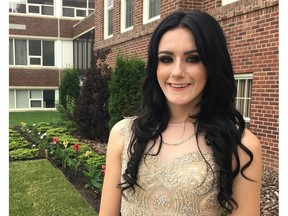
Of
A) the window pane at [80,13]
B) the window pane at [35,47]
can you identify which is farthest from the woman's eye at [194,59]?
the window pane at [80,13]

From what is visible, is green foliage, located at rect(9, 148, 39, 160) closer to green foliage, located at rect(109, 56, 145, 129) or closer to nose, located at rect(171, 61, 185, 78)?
green foliage, located at rect(109, 56, 145, 129)

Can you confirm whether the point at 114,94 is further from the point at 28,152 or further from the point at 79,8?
the point at 79,8

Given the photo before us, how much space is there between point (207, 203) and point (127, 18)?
9.65 metres

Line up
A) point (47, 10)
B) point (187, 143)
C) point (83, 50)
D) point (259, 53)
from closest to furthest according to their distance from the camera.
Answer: point (187, 143) < point (259, 53) < point (83, 50) < point (47, 10)

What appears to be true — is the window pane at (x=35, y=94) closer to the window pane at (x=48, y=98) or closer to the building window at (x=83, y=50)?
the window pane at (x=48, y=98)

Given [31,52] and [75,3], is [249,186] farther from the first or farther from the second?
[75,3]

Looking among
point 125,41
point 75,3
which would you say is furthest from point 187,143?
point 75,3

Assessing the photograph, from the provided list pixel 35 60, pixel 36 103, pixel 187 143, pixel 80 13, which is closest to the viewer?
pixel 187 143

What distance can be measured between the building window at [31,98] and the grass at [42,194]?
15.9 m

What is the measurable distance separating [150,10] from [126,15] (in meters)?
1.78

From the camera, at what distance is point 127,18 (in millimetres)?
10516

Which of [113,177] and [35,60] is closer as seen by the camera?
[113,177]

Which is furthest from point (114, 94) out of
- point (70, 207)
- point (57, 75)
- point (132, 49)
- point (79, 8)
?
point (79, 8)

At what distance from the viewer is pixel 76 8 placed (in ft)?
75.5
